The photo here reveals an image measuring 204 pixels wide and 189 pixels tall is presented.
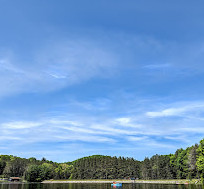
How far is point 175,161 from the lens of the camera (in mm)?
139125

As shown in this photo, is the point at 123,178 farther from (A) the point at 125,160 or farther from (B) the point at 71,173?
(B) the point at 71,173

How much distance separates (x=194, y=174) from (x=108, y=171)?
246 ft

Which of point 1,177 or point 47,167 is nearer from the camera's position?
point 47,167

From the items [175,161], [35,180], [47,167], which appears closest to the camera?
[175,161]

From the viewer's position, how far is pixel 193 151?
105 metres

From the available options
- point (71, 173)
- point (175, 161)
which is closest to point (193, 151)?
point (175, 161)

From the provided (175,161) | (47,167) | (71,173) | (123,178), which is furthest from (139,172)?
(47,167)

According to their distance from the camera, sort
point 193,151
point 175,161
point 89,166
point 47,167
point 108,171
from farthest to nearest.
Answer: point 89,166 → point 108,171 → point 47,167 → point 175,161 → point 193,151

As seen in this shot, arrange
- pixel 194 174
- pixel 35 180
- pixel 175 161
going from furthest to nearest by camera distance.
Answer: pixel 35 180 → pixel 175 161 → pixel 194 174

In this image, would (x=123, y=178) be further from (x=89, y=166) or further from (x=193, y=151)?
(x=193, y=151)

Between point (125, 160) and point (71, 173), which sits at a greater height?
point (125, 160)

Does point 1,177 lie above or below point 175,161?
below

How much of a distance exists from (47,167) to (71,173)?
29.8 m

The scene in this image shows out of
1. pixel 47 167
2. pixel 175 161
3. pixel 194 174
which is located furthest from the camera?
pixel 47 167
